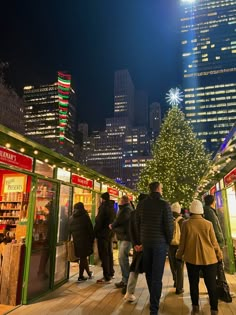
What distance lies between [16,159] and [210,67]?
4837 inches

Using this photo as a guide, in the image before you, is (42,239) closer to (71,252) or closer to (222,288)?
(71,252)

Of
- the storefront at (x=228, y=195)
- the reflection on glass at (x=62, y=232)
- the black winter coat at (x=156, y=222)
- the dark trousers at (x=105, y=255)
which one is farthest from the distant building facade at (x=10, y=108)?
the black winter coat at (x=156, y=222)

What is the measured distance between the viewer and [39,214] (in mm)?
4828

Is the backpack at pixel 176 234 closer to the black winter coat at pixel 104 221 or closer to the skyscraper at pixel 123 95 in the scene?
the black winter coat at pixel 104 221

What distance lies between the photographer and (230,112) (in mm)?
102312

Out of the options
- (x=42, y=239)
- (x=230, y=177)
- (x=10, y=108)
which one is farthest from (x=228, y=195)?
(x=10, y=108)

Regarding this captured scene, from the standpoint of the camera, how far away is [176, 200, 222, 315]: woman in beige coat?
11.4ft

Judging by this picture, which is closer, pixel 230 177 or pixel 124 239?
pixel 124 239

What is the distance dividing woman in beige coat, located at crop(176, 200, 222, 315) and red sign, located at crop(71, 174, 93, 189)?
3393mm

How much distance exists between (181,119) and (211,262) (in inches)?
663

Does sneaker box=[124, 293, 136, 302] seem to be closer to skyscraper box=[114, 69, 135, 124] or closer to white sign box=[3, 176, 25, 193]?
white sign box=[3, 176, 25, 193]

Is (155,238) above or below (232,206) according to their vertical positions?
below

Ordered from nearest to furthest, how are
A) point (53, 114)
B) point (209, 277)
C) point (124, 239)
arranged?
point (209, 277) < point (124, 239) < point (53, 114)

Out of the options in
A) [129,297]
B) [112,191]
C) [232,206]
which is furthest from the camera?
[112,191]
